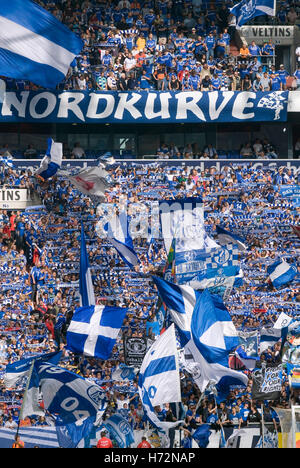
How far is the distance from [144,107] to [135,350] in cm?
1358

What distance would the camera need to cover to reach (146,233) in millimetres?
30344

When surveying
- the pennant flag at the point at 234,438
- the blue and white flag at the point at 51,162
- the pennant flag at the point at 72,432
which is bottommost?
the pennant flag at the point at 234,438

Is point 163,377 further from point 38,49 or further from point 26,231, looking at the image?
point 26,231

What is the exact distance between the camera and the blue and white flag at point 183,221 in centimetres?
2791

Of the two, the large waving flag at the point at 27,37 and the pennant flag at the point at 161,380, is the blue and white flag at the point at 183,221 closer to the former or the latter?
the large waving flag at the point at 27,37

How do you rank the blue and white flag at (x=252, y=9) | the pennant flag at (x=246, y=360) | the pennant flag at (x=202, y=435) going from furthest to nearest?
1. the blue and white flag at (x=252, y=9)
2. the pennant flag at (x=246, y=360)
3. the pennant flag at (x=202, y=435)

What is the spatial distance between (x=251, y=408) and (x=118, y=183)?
36.9 ft

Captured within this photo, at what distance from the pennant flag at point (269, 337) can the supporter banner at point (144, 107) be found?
12.3 m

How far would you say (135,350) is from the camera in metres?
23.9

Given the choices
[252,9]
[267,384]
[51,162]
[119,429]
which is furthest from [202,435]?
[252,9]

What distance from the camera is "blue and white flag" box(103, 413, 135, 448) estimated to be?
66.0 ft

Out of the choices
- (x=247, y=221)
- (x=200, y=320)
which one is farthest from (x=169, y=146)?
(x=200, y=320)

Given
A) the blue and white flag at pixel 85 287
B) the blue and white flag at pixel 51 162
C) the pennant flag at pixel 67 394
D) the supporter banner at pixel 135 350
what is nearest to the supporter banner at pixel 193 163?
the blue and white flag at pixel 51 162

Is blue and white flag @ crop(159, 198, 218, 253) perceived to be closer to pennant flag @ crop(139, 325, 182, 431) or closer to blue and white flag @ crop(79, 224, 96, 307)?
blue and white flag @ crop(79, 224, 96, 307)
